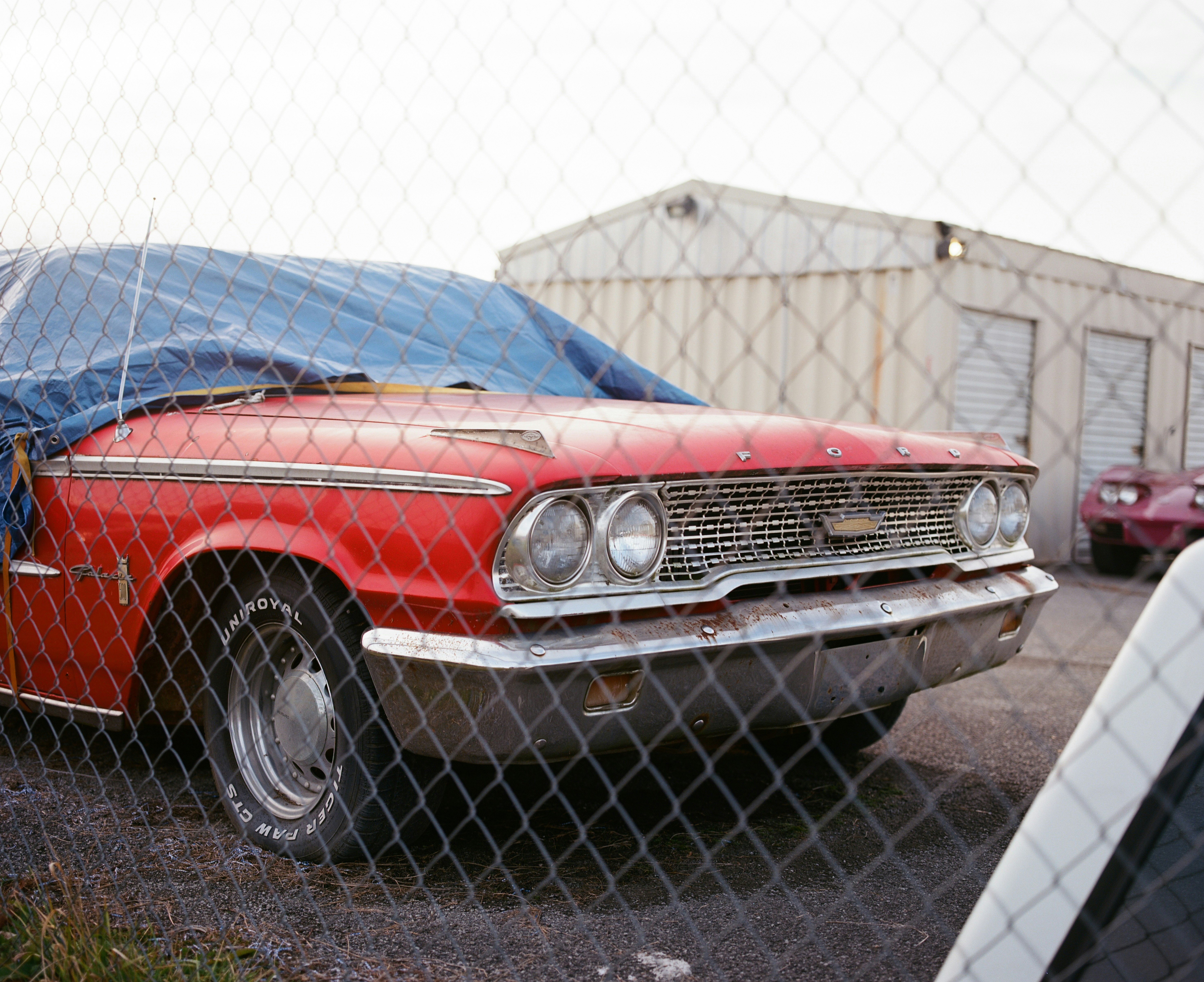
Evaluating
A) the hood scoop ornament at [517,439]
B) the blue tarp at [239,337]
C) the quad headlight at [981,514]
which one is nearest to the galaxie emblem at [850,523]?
the quad headlight at [981,514]

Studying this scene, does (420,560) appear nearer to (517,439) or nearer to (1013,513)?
(517,439)

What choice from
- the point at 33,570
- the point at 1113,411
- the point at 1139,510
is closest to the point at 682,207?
the point at 1139,510

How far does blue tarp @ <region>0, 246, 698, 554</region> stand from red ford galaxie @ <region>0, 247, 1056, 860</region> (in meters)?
0.02

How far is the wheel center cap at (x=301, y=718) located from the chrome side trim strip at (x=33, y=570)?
82 centimetres

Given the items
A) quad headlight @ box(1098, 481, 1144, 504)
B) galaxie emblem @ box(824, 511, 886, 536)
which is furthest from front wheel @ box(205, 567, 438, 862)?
quad headlight @ box(1098, 481, 1144, 504)

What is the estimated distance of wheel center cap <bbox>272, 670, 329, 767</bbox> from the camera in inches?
97.2

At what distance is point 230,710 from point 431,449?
0.97 metres

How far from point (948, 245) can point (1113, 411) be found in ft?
10.4

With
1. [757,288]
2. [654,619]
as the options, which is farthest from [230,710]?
[757,288]

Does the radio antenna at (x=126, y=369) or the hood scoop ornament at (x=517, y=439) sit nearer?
the hood scoop ornament at (x=517, y=439)

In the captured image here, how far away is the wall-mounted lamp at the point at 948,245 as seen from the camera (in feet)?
25.0

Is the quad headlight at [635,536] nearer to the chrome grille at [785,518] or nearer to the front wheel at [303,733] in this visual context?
the chrome grille at [785,518]

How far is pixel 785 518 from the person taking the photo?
8.05 ft

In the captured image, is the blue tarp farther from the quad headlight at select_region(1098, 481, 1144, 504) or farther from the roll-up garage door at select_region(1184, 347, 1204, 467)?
the roll-up garage door at select_region(1184, 347, 1204, 467)
